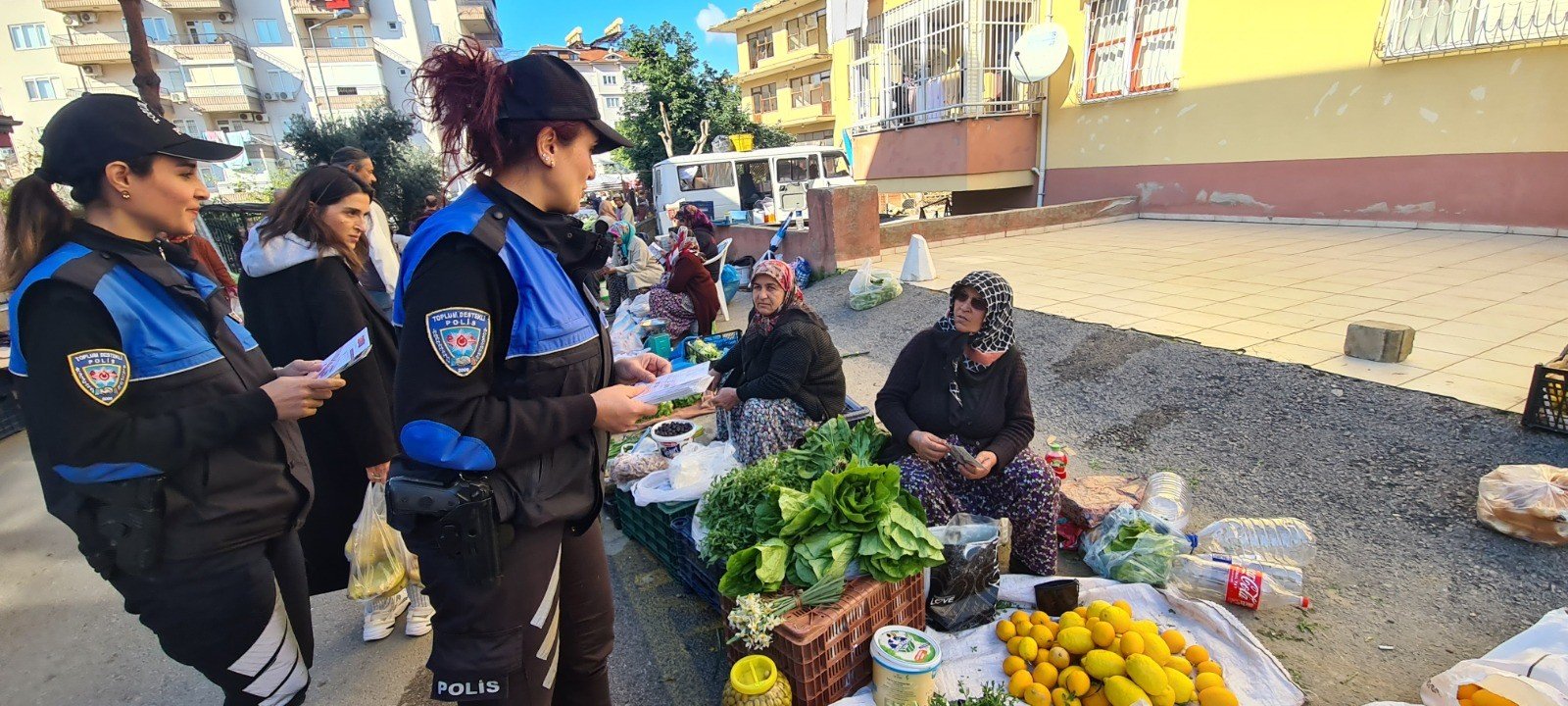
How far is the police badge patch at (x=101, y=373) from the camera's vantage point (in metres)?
1.49

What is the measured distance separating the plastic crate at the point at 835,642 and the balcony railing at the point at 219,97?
4400cm

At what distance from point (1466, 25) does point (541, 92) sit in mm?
9940

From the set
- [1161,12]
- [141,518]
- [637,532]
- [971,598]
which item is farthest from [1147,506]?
[1161,12]

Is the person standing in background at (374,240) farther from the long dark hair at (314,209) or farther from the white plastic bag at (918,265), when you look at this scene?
the white plastic bag at (918,265)

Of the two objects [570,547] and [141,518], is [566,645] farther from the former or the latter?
[141,518]

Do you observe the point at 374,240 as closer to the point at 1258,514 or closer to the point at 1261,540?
the point at 1261,540

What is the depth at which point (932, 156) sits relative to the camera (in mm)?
12422

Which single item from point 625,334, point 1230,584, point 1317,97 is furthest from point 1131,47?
point 1230,584

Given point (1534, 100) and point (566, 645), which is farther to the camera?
point (1534, 100)

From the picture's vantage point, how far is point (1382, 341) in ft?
13.3

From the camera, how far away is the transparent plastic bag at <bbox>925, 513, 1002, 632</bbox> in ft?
8.33

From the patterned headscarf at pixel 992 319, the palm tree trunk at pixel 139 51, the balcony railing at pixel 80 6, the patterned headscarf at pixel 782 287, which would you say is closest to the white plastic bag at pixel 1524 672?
the patterned headscarf at pixel 992 319

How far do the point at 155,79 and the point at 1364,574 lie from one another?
10.7 m

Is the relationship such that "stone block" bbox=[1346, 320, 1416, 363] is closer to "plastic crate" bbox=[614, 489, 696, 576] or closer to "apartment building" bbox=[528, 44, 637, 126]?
"plastic crate" bbox=[614, 489, 696, 576]
